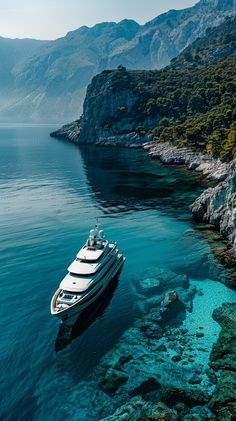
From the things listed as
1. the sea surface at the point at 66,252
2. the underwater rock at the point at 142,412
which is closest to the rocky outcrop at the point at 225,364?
the sea surface at the point at 66,252

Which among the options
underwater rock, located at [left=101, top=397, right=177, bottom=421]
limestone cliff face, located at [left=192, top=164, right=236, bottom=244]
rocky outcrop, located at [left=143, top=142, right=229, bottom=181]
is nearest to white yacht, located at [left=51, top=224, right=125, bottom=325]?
underwater rock, located at [left=101, top=397, right=177, bottom=421]

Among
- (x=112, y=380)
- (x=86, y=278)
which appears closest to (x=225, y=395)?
(x=112, y=380)

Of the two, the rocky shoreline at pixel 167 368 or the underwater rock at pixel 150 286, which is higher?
the underwater rock at pixel 150 286

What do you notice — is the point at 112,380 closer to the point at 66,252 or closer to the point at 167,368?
the point at 167,368

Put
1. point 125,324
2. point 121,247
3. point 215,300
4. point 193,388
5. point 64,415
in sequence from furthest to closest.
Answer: point 121,247 → point 215,300 → point 125,324 → point 193,388 → point 64,415

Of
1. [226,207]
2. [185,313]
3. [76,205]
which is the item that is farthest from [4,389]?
[76,205]

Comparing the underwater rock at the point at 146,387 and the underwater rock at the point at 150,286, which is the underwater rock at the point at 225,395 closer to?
the underwater rock at the point at 146,387

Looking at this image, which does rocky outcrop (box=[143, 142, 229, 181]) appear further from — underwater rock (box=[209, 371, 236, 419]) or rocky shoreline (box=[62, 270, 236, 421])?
underwater rock (box=[209, 371, 236, 419])

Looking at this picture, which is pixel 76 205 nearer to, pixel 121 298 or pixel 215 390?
pixel 121 298
